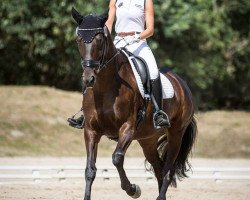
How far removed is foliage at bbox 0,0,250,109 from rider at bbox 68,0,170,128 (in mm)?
14721

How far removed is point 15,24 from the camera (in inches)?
958

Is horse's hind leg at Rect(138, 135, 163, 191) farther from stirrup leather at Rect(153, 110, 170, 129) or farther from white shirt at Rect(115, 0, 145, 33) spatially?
white shirt at Rect(115, 0, 145, 33)

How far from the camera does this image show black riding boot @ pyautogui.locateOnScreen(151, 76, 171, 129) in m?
9.48

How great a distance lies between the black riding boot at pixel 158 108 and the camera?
9.48 meters

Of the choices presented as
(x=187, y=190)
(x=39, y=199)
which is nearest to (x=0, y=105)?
(x=187, y=190)

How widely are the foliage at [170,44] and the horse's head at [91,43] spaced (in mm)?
15940

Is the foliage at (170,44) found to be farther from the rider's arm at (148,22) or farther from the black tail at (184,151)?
the rider's arm at (148,22)

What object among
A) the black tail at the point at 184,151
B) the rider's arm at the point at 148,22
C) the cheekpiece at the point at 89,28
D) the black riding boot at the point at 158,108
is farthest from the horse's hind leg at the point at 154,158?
the cheekpiece at the point at 89,28

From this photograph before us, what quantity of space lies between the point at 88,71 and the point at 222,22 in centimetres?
2272

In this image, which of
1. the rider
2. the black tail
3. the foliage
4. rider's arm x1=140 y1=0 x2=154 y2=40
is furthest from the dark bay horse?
the foliage

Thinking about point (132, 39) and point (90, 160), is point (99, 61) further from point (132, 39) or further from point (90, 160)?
point (132, 39)

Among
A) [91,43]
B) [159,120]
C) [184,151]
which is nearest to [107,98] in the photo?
[91,43]

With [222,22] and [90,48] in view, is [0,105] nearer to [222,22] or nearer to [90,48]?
[222,22]

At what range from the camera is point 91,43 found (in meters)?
8.06
